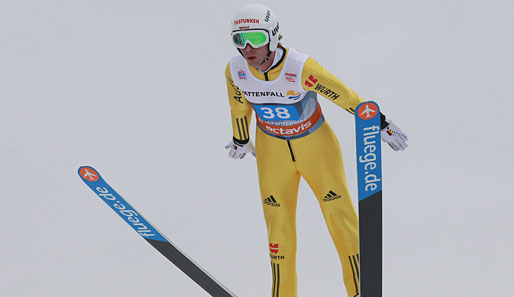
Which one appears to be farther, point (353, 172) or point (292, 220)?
point (353, 172)

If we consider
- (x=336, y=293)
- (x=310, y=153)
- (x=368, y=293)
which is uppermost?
(x=310, y=153)

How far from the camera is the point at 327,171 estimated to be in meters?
3.73

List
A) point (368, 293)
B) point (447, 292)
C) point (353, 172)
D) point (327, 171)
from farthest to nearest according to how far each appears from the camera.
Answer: point (353, 172)
point (447, 292)
point (327, 171)
point (368, 293)

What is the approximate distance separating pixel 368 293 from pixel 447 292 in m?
1.42

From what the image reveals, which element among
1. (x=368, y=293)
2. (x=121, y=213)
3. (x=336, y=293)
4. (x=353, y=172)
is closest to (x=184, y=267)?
(x=121, y=213)

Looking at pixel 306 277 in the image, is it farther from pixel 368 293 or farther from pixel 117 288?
pixel 368 293

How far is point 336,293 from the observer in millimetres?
4824

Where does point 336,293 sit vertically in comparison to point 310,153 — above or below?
below

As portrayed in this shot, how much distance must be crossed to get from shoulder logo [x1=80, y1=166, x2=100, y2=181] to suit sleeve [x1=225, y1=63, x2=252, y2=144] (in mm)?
685

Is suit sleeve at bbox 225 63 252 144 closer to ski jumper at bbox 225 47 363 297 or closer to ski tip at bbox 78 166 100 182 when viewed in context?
ski jumper at bbox 225 47 363 297

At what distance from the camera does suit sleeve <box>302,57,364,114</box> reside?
3.55 meters

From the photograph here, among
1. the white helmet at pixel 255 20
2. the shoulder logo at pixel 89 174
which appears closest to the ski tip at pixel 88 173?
the shoulder logo at pixel 89 174

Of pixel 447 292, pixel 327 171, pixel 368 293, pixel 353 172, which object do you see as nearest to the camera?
pixel 368 293

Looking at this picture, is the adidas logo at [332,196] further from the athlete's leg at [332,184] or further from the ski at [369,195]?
the ski at [369,195]
